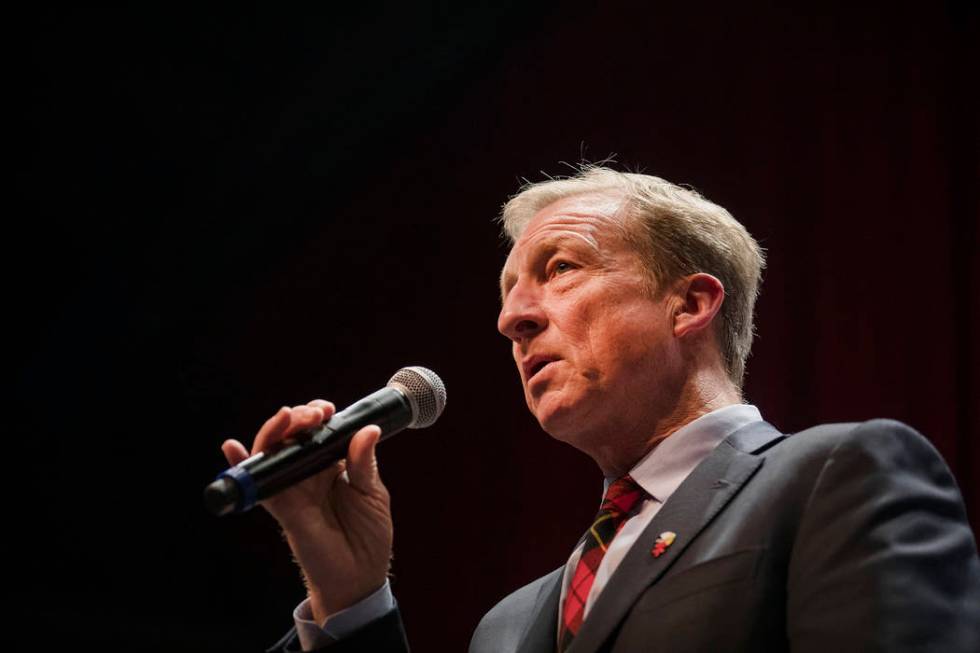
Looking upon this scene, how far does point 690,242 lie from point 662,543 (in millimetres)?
829

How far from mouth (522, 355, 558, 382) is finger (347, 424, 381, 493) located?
409 mm

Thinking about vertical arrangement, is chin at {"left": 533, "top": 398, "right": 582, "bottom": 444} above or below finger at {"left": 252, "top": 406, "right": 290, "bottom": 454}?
below

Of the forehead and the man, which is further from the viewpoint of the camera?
the forehead

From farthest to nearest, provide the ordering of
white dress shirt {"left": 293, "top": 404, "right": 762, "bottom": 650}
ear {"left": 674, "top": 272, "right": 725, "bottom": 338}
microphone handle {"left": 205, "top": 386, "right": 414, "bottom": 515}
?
ear {"left": 674, "top": 272, "right": 725, "bottom": 338} → white dress shirt {"left": 293, "top": 404, "right": 762, "bottom": 650} → microphone handle {"left": 205, "top": 386, "right": 414, "bottom": 515}

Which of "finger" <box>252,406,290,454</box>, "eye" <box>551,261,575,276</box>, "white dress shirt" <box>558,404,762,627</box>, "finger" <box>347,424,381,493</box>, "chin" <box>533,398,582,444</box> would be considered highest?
"eye" <box>551,261,575,276</box>

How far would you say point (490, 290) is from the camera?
11.3ft

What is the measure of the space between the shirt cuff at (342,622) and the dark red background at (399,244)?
4.53ft

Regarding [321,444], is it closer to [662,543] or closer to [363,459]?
[363,459]

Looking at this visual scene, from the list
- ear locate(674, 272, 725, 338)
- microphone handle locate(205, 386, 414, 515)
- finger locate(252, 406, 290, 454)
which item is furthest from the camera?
ear locate(674, 272, 725, 338)

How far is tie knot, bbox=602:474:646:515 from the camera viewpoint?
1833 millimetres

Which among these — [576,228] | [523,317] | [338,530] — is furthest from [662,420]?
[338,530]

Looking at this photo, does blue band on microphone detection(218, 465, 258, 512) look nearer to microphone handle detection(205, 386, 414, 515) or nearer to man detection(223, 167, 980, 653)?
microphone handle detection(205, 386, 414, 515)

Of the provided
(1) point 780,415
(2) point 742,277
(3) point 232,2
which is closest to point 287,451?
(2) point 742,277

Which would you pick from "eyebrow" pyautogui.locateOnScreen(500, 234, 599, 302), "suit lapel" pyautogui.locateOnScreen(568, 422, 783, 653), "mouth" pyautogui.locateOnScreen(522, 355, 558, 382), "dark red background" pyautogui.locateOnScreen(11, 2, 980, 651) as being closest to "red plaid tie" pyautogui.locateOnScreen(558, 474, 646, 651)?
"suit lapel" pyautogui.locateOnScreen(568, 422, 783, 653)
